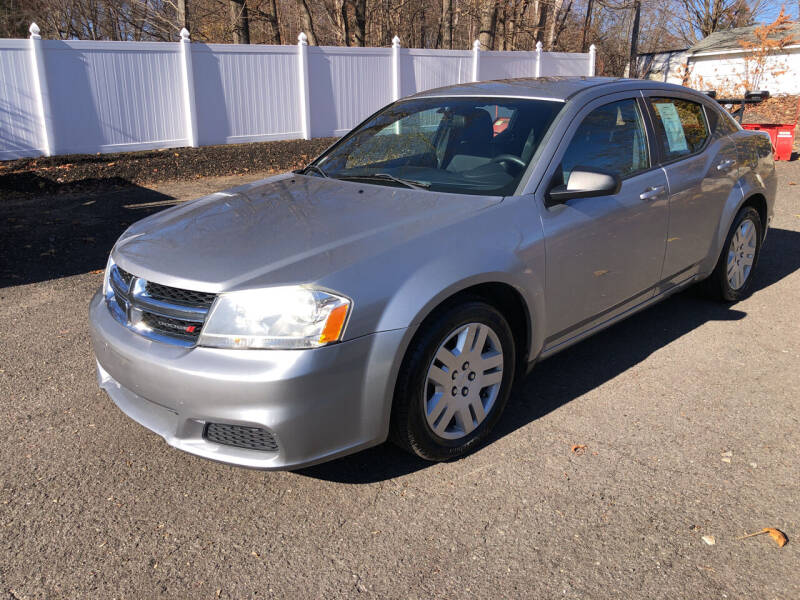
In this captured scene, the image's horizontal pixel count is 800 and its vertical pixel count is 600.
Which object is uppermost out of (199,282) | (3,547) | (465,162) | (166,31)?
(166,31)

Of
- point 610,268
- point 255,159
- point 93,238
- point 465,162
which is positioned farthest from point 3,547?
point 255,159

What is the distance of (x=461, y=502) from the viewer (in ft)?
9.78

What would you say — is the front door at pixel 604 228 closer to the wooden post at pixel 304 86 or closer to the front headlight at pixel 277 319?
the front headlight at pixel 277 319

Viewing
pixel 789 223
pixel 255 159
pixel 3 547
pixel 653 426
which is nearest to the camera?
pixel 3 547

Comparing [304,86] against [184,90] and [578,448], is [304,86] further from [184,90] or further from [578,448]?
[578,448]

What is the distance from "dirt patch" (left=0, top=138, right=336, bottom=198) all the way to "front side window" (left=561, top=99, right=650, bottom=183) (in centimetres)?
900

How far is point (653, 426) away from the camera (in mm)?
3605

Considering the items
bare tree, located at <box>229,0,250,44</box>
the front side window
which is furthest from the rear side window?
bare tree, located at <box>229,0,250,44</box>

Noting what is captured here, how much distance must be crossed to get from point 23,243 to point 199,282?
5.73 m

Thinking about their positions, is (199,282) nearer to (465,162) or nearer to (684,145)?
(465,162)

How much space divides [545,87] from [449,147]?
0.75 meters

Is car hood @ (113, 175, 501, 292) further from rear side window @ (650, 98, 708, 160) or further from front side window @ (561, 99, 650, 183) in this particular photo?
rear side window @ (650, 98, 708, 160)

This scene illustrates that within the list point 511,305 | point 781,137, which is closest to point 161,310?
point 511,305

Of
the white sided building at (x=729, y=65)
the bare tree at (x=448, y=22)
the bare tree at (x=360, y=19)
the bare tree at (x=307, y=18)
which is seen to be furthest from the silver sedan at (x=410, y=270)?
the bare tree at (x=448, y=22)
